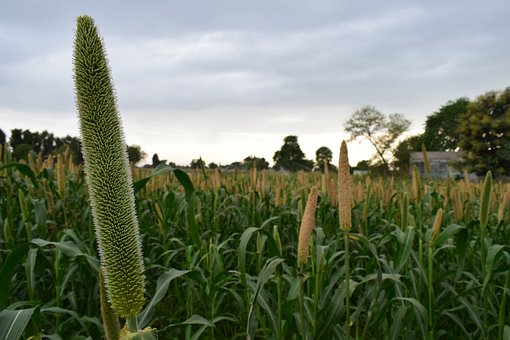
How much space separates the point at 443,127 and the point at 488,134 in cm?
4227

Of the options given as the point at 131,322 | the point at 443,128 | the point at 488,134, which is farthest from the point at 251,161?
the point at 443,128

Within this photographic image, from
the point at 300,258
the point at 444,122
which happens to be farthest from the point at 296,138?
the point at 300,258

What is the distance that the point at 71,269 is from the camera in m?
3.07

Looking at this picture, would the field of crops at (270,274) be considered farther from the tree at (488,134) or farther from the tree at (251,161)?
the tree at (488,134)

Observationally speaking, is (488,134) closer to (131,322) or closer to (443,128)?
(131,322)

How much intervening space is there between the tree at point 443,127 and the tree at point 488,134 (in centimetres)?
3725

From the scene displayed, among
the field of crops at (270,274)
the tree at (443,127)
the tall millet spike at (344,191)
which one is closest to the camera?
the tall millet spike at (344,191)

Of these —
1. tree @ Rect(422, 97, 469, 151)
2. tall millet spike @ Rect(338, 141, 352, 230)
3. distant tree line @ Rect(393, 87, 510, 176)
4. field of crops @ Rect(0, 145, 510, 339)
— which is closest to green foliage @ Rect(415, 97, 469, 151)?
tree @ Rect(422, 97, 469, 151)

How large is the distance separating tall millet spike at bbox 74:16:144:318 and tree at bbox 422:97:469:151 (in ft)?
248

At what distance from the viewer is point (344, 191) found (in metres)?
2.00

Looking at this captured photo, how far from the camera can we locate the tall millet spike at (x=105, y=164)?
2.85 ft

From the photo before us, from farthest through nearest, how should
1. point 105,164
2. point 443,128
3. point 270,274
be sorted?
point 443,128 < point 270,274 < point 105,164

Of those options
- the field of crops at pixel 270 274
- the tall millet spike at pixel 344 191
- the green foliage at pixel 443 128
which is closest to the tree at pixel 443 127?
the green foliage at pixel 443 128

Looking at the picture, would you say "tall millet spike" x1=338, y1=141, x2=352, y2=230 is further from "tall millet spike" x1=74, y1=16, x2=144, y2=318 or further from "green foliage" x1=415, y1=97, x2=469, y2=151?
"green foliage" x1=415, y1=97, x2=469, y2=151
